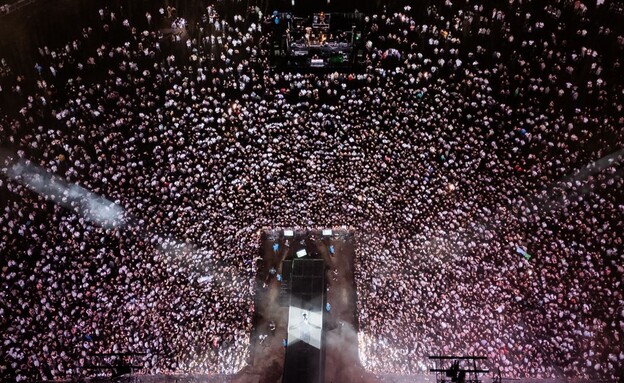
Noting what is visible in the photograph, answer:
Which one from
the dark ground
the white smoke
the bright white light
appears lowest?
the dark ground

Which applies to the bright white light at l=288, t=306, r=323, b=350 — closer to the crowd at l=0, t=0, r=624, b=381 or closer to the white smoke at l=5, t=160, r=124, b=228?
the crowd at l=0, t=0, r=624, b=381

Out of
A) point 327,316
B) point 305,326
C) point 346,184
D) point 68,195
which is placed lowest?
point 327,316

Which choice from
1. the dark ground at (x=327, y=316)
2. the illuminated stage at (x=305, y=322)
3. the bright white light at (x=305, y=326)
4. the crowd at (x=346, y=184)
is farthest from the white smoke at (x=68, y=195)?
the bright white light at (x=305, y=326)

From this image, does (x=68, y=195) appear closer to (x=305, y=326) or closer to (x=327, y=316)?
(x=305, y=326)

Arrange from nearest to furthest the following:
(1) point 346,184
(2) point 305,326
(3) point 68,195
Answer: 1. (2) point 305,326
2. (1) point 346,184
3. (3) point 68,195

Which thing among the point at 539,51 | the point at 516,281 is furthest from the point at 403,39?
the point at 516,281

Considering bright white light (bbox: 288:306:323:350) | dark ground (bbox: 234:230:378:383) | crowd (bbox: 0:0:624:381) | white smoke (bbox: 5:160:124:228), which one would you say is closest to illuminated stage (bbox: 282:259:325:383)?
bright white light (bbox: 288:306:323:350)

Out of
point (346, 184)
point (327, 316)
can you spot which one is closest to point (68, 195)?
point (346, 184)

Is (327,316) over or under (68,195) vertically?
under

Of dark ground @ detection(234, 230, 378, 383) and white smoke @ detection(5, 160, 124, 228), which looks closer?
dark ground @ detection(234, 230, 378, 383)

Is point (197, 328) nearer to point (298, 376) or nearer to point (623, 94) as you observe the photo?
point (298, 376)
